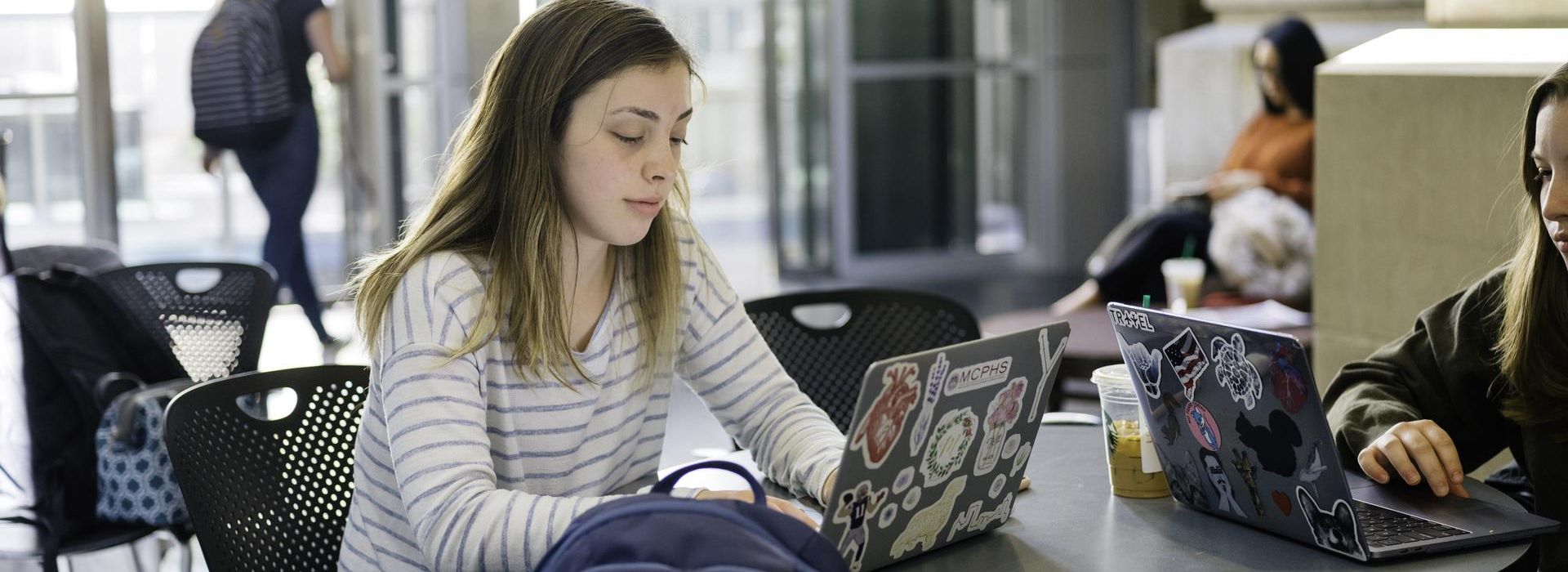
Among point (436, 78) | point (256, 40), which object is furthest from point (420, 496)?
point (436, 78)

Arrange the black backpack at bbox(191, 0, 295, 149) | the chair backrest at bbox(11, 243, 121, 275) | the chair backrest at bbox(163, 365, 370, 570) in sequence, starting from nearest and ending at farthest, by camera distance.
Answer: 1. the chair backrest at bbox(163, 365, 370, 570)
2. the chair backrest at bbox(11, 243, 121, 275)
3. the black backpack at bbox(191, 0, 295, 149)

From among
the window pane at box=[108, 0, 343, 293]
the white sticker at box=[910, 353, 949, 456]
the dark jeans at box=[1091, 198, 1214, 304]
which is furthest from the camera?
the window pane at box=[108, 0, 343, 293]

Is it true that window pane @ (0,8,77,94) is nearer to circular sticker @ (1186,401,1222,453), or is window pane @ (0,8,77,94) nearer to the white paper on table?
the white paper on table

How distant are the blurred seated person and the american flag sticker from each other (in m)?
2.86

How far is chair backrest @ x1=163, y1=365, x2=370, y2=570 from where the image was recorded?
5.38ft

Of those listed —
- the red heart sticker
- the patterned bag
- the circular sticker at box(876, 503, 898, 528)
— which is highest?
the circular sticker at box(876, 503, 898, 528)

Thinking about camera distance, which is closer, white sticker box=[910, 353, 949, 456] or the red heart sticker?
white sticker box=[910, 353, 949, 456]

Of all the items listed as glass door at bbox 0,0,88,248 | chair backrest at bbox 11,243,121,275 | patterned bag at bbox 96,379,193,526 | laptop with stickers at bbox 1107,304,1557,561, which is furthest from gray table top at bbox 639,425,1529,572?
glass door at bbox 0,0,88,248

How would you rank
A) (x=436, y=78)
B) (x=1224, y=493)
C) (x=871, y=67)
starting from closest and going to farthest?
(x=1224, y=493) → (x=436, y=78) → (x=871, y=67)

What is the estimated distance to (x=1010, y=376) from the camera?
4.37ft

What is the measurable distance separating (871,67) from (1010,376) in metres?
6.00

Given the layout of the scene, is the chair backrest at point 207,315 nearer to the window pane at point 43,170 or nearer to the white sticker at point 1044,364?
the white sticker at point 1044,364

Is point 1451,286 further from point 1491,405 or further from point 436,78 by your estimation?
point 436,78

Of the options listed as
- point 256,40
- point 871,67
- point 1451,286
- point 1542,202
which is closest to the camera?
point 1542,202
